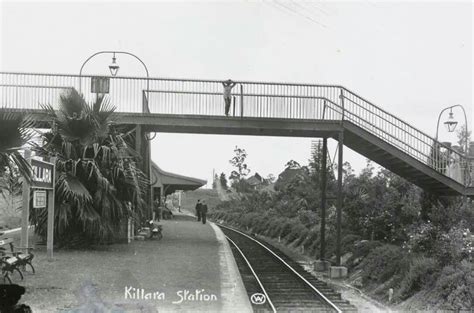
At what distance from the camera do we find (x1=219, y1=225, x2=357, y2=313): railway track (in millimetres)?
10477

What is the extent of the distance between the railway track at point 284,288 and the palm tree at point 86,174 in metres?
4.01

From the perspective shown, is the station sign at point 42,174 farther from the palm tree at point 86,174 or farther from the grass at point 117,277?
the palm tree at point 86,174

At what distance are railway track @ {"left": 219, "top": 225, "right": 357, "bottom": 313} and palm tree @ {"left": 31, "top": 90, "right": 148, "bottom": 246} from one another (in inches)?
158

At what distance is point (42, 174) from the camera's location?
1160 cm

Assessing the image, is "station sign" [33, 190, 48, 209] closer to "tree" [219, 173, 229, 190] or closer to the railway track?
the railway track

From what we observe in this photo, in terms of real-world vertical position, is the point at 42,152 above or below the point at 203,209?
above

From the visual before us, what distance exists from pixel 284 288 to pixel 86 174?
19.9ft

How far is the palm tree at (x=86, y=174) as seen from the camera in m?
14.4

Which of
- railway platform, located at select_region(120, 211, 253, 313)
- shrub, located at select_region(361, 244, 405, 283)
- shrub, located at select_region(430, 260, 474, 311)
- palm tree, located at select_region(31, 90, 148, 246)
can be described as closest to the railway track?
railway platform, located at select_region(120, 211, 253, 313)

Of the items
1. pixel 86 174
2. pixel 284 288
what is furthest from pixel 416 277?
pixel 86 174

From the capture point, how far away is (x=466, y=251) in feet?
36.2

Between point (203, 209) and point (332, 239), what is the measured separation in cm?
1439

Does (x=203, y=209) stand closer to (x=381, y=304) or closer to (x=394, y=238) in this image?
(x=394, y=238)

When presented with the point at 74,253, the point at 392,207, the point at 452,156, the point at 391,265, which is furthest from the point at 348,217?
the point at 74,253
